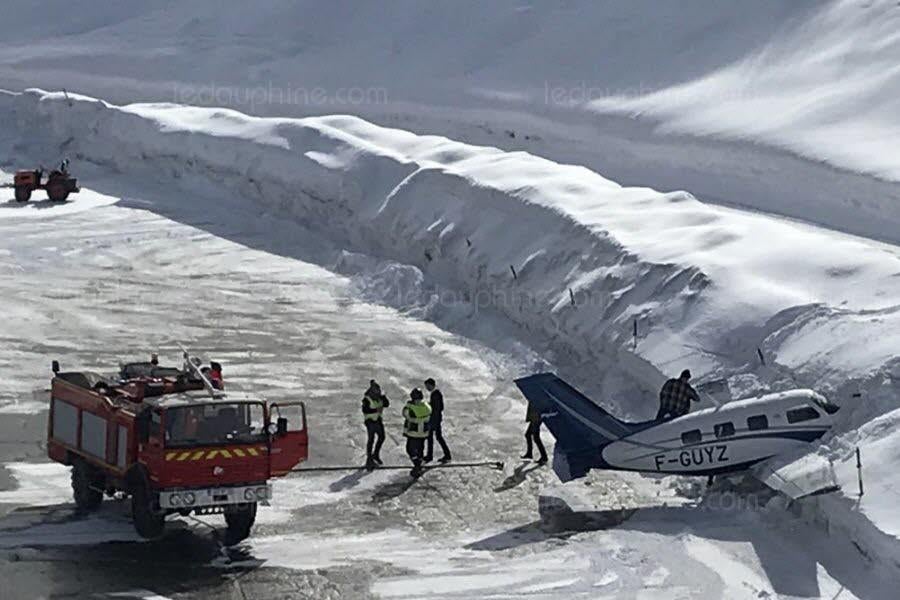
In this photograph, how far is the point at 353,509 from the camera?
25.7 metres

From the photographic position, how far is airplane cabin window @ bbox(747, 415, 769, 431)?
24.8 metres

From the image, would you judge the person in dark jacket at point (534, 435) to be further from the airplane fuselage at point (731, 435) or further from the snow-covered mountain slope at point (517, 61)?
the snow-covered mountain slope at point (517, 61)

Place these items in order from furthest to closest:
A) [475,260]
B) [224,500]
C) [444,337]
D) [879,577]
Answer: [475,260]
[444,337]
[224,500]
[879,577]

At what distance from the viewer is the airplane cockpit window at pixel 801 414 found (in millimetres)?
24672

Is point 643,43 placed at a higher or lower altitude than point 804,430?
higher

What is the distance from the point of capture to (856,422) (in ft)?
81.7

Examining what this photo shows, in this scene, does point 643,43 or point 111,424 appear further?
point 643,43

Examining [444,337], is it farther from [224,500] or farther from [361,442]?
[224,500]

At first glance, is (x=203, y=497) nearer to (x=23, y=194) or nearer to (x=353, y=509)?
(x=353, y=509)

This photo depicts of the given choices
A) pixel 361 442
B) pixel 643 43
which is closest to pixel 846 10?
pixel 643 43

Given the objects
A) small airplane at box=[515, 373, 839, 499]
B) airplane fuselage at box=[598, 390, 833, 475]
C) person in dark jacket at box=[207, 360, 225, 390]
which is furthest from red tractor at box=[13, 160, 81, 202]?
airplane fuselage at box=[598, 390, 833, 475]

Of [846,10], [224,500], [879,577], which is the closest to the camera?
[879,577]

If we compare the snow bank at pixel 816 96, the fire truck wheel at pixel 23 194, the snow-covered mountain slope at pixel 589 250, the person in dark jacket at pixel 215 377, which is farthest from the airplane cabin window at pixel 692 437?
the fire truck wheel at pixel 23 194

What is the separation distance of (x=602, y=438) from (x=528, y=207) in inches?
605
